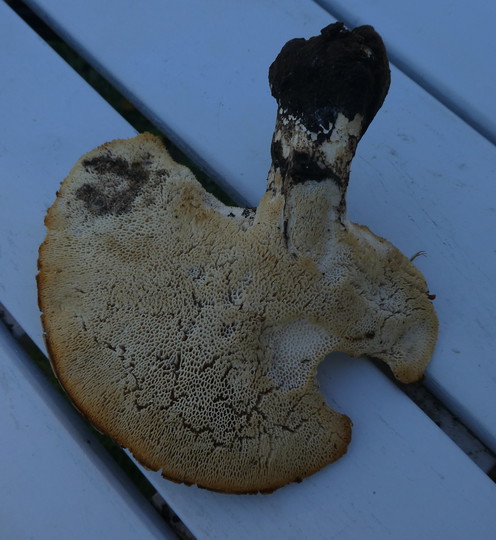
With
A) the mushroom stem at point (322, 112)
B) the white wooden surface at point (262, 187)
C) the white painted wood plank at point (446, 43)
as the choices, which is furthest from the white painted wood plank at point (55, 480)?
the white painted wood plank at point (446, 43)

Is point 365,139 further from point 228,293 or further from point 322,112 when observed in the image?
point 228,293

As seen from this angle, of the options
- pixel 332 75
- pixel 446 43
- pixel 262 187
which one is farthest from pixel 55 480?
pixel 446 43

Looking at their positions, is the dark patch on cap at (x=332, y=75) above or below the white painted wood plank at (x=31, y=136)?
above

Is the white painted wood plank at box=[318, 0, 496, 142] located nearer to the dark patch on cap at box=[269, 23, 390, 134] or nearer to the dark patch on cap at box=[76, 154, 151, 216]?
the dark patch on cap at box=[269, 23, 390, 134]

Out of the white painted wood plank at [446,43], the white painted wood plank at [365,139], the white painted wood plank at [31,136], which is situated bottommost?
the white painted wood plank at [31,136]

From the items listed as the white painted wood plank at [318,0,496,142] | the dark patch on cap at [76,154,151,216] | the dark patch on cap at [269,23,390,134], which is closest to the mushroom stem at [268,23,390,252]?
the dark patch on cap at [269,23,390,134]

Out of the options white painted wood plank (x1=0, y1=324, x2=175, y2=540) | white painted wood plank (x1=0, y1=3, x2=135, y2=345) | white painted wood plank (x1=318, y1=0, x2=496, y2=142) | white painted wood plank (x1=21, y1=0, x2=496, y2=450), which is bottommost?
white painted wood plank (x1=0, y1=324, x2=175, y2=540)

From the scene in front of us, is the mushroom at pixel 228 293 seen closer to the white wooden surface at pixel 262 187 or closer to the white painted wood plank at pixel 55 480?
the white wooden surface at pixel 262 187
